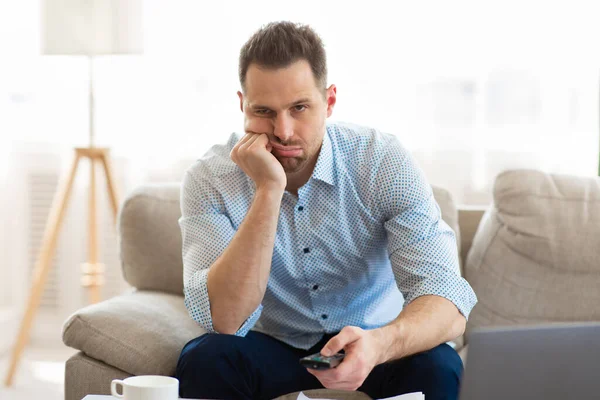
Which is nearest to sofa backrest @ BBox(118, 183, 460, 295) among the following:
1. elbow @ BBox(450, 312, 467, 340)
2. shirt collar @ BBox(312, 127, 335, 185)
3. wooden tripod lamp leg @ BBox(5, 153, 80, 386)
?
shirt collar @ BBox(312, 127, 335, 185)

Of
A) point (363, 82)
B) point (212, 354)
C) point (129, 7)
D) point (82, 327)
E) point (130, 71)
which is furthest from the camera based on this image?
point (130, 71)

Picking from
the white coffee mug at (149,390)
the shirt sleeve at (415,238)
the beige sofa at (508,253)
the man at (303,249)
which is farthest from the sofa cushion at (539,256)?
the white coffee mug at (149,390)

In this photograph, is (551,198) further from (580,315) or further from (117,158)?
(117,158)

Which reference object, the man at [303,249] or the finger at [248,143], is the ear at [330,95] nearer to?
the man at [303,249]

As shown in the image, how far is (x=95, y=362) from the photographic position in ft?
6.14

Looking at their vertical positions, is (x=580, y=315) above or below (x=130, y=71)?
below

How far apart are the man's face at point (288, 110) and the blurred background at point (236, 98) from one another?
3.90 feet

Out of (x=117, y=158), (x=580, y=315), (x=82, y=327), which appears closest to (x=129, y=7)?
(x=117, y=158)

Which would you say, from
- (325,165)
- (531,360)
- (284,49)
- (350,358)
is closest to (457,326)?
(350,358)

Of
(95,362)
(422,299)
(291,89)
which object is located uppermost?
(291,89)

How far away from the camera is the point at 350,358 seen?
139 centimetres

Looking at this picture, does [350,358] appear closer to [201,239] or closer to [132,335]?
[201,239]

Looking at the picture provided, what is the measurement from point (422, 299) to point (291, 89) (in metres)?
0.54

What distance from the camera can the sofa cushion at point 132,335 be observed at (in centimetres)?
183
